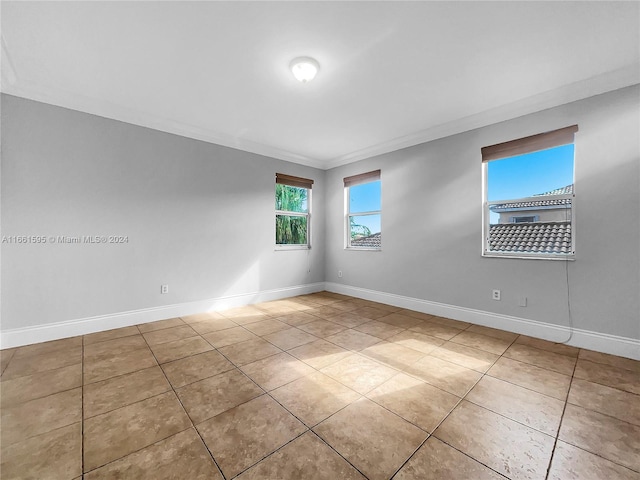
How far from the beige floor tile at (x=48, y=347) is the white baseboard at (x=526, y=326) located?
158 inches

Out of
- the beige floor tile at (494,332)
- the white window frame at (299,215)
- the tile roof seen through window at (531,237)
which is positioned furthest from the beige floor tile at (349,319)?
the tile roof seen through window at (531,237)

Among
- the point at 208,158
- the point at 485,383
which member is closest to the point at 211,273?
the point at 208,158

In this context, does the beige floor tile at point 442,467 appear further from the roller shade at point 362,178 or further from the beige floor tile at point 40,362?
the roller shade at point 362,178

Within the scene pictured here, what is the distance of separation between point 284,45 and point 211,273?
10.2 feet

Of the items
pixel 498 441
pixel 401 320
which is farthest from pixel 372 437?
pixel 401 320

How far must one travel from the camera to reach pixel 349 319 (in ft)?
11.8

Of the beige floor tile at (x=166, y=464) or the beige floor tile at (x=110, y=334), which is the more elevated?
the beige floor tile at (x=110, y=334)

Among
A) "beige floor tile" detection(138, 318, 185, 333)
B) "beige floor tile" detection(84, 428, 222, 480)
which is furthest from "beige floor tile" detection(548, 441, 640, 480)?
"beige floor tile" detection(138, 318, 185, 333)

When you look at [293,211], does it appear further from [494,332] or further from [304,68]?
[494,332]

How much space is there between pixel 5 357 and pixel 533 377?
15.3 ft

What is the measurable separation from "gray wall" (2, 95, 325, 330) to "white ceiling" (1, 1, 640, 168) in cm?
38

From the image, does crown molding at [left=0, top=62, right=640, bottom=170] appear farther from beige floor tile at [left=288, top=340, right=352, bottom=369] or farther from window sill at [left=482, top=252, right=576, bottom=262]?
beige floor tile at [left=288, top=340, right=352, bottom=369]

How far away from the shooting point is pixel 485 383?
2049 millimetres

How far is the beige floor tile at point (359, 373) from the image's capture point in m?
2.03
